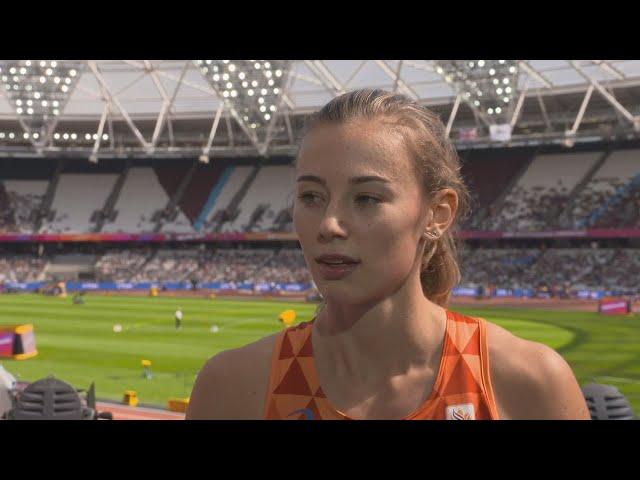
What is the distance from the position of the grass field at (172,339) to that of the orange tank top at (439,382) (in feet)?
39.1

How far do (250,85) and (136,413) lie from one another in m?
28.8

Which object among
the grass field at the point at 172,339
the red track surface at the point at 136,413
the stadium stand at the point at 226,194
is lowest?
the red track surface at the point at 136,413

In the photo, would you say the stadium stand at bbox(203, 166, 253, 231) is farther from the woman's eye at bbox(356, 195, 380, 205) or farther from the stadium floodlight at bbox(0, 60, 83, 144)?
the woman's eye at bbox(356, 195, 380, 205)

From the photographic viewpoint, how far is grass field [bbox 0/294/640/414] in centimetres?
1552

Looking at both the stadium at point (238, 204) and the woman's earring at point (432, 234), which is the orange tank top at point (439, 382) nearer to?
the woman's earring at point (432, 234)

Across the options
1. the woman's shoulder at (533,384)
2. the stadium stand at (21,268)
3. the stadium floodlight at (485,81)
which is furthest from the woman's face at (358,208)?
the stadium stand at (21,268)

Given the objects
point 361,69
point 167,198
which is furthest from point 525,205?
point 167,198

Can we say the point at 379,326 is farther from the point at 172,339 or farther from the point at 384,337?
the point at 172,339

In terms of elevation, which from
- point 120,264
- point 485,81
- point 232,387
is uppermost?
point 485,81

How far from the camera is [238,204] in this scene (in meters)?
55.6

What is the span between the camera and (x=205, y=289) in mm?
46406

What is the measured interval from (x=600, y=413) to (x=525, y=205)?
45509 millimetres

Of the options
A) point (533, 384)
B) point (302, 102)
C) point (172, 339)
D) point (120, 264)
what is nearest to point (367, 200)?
point (533, 384)

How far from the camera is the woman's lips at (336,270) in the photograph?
5.67 ft
